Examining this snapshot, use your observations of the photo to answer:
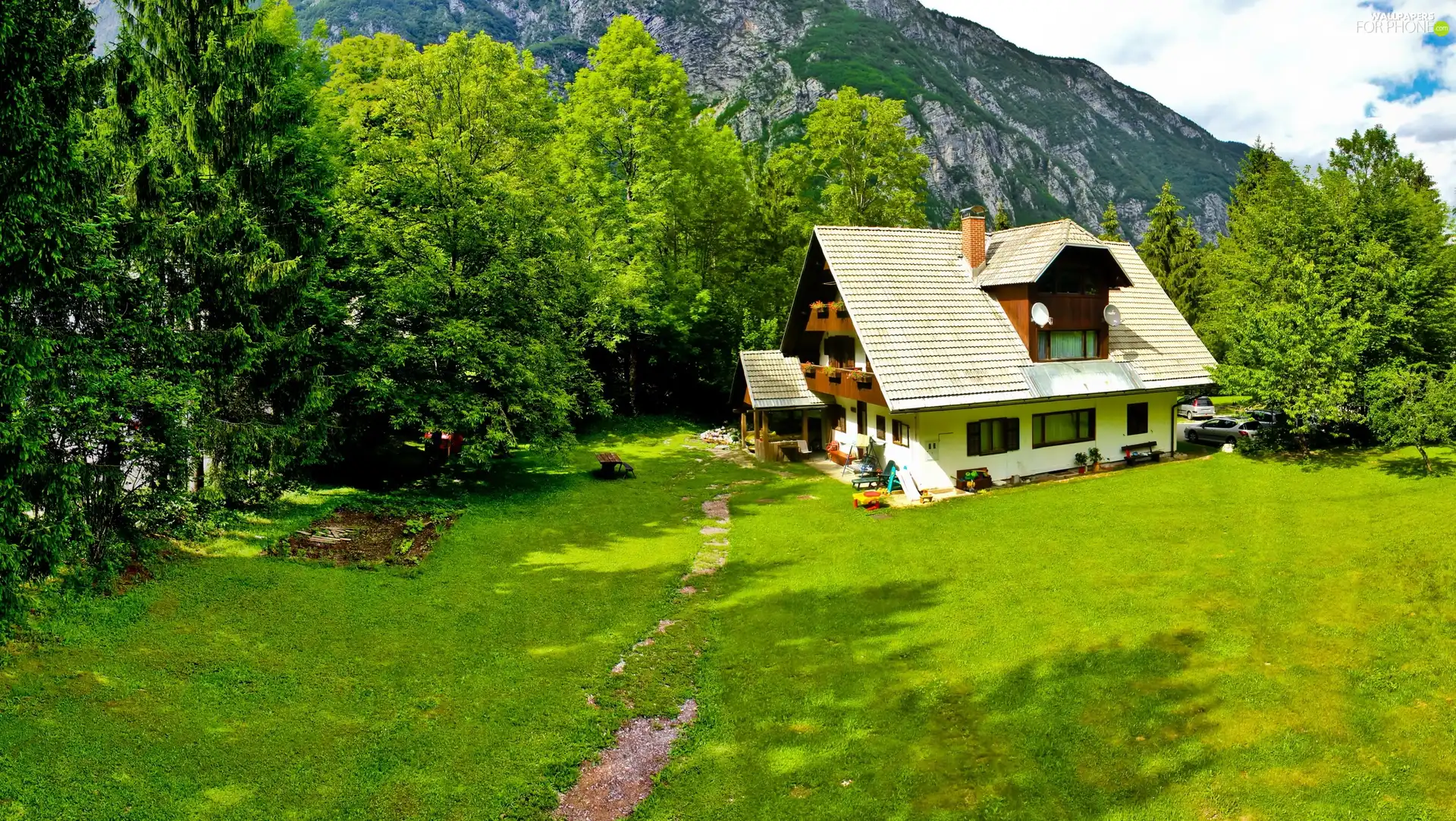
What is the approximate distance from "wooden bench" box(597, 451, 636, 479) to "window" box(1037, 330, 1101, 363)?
17757 millimetres

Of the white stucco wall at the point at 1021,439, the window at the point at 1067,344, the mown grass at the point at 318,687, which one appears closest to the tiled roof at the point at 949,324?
the window at the point at 1067,344

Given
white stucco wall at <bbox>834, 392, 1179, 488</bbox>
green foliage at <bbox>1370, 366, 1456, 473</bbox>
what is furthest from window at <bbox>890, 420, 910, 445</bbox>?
green foliage at <bbox>1370, 366, 1456, 473</bbox>

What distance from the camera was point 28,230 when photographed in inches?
421

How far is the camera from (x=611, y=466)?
31359 millimetres

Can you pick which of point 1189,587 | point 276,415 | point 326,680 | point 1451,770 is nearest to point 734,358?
point 276,415

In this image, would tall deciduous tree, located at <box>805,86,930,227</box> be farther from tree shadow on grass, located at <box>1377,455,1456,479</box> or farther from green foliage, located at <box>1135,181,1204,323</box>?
tree shadow on grass, located at <box>1377,455,1456,479</box>

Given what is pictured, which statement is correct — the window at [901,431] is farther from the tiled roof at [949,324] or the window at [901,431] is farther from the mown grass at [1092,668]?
the mown grass at [1092,668]

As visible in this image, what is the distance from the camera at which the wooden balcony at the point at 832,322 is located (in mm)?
31078

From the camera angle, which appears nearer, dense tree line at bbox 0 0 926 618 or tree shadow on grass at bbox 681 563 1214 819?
tree shadow on grass at bbox 681 563 1214 819

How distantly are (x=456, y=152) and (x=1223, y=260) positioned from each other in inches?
1867

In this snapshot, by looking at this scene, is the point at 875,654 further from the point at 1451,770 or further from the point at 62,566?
the point at 62,566

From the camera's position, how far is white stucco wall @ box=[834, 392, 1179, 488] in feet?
88.8

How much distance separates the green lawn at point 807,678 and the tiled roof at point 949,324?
6.45 meters

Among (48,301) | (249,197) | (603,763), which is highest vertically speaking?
(249,197)
